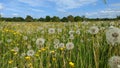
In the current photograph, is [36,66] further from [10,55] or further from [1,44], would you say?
[1,44]

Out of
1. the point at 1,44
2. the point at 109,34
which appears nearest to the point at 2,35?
the point at 1,44

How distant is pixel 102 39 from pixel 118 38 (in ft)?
7.70

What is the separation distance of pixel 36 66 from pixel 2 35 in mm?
3153

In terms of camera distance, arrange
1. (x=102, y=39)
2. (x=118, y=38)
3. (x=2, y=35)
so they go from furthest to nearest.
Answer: (x=2, y=35)
(x=102, y=39)
(x=118, y=38)

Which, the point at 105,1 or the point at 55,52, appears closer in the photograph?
the point at 105,1

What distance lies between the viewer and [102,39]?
3979 millimetres

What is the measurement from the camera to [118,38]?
165 cm

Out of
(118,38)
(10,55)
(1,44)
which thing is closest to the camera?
(118,38)

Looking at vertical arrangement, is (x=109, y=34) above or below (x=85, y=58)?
above

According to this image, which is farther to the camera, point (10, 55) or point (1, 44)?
point (1, 44)

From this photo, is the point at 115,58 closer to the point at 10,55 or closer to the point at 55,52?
the point at 55,52

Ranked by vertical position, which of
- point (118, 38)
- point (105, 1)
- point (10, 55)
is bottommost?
point (10, 55)

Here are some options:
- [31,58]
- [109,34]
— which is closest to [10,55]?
[31,58]

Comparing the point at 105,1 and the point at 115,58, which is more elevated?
the point at 105,1
